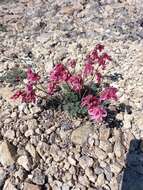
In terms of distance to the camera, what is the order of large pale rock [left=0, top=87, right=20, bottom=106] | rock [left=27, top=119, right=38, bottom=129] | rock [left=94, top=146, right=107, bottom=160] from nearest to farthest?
rock [left=94, top=146, right=107, bottom=160] → rock [left=27, top=119, right=38, bottom=129] → large pale rock [left=0, top=87, right=20, bottom=106]

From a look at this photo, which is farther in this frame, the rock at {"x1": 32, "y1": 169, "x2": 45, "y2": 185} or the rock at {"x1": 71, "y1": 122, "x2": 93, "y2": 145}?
the rock at {"x1": 71, "y1": 122, "x2": 93, "y2": 145}

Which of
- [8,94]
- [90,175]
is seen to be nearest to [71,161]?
[90,175]

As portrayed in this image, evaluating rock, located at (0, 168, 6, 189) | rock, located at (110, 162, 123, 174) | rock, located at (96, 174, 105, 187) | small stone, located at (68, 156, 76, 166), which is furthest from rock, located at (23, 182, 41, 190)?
rock, located at (110, 162, 123, 174)

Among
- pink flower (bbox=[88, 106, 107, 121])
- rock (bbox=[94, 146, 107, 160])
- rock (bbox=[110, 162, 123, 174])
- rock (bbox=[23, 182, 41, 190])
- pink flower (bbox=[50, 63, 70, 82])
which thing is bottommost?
rock (bbox=[23, 182, 41, 190])

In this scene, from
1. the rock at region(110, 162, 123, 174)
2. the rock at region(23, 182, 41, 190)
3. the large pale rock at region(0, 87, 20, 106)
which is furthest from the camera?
the large pale rock at region(0, 87, 20, 106)

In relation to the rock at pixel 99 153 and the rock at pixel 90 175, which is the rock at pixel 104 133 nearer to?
the rock at pixel 99 153

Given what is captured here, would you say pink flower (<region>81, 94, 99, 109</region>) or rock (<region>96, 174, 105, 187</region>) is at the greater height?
pink flower (<region>81, 94, 99, 109</region>)

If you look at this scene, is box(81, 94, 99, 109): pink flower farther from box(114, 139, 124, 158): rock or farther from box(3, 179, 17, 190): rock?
box(3, 179, 17, 190): rock
